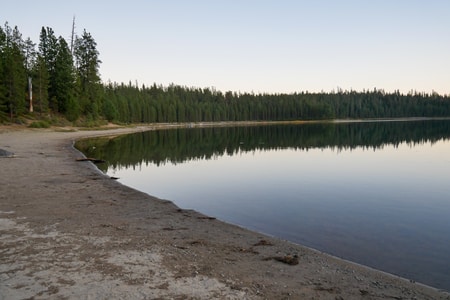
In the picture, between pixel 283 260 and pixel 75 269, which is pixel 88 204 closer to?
pixel 75 269

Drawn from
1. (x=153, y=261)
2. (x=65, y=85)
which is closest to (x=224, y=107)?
(x=65, y=85)

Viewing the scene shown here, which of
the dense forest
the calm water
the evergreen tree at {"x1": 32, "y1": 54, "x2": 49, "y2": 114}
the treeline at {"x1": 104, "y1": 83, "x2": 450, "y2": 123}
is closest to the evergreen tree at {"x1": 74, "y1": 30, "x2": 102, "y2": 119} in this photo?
the dense forest

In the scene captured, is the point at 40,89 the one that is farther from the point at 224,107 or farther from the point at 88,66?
the point at 224,107

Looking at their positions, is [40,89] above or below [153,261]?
above

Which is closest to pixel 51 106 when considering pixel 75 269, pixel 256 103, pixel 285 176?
pixel 285 176

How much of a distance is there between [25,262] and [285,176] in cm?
1785

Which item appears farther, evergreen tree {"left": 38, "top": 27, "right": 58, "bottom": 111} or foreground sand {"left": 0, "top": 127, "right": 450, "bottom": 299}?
evergreen tree {"left": 38, "top": 27, "right": 58, "bottom": 111}

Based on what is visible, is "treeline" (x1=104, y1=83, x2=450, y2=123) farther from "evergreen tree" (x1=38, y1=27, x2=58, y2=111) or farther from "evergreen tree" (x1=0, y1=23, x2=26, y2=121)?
"evergreen tree" (x1=0, y1=23, x2=26, y2=121)

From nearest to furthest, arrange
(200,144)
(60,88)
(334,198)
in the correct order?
(334,198), (200,144), (60,88)

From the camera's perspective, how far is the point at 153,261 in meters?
6.78

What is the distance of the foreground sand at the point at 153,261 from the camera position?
5.59 meters

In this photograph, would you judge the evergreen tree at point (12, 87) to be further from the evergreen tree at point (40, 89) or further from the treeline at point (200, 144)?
the treeline at point (200, 144)

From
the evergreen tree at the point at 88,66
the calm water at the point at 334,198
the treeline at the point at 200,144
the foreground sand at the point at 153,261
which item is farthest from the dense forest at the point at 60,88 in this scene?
the foreground sand at the point at 153,261

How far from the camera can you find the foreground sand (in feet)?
18.3
